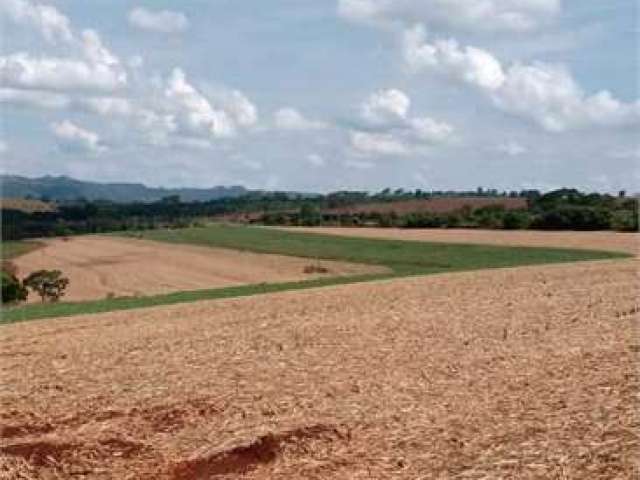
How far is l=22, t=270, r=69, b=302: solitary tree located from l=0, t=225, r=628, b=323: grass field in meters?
18.7

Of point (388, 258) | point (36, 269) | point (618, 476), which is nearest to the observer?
point (618, 476)

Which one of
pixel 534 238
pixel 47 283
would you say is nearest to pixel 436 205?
pixel 534 238

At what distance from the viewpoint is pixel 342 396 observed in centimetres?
1141

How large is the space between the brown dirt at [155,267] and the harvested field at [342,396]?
37299 millimetres

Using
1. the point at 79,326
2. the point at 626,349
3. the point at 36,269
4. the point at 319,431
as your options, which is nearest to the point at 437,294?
the point at 79,326

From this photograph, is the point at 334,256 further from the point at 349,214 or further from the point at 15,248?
the point at 349,214

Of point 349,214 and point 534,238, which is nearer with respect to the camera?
point 534,238

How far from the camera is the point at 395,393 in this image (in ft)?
36.9

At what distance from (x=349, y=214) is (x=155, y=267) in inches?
2131

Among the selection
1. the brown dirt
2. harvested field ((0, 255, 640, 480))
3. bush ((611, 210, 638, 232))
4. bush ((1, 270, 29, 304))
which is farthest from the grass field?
bush ((1, 270, 29, 304))

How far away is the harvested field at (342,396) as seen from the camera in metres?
8.60

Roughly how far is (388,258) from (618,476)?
56.8m

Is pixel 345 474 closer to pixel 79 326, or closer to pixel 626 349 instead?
pixel 626 349

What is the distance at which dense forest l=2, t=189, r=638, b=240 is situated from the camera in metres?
80.2
